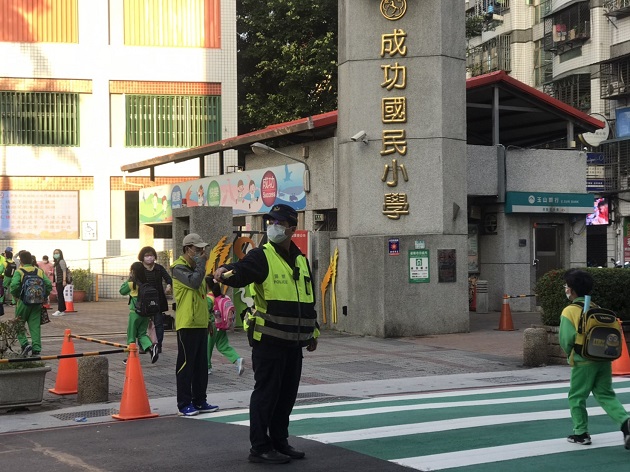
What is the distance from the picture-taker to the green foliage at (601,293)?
51.8ft

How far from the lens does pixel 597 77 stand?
164ft

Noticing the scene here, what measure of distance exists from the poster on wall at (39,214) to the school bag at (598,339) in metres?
33.2

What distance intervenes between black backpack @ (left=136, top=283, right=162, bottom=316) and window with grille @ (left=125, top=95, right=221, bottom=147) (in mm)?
25978

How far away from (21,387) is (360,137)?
36.5 ft

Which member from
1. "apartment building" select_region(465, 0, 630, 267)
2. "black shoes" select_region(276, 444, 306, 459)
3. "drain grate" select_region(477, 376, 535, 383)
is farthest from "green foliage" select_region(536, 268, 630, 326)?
"apartment building" select_region(465, 0, 630, 267)

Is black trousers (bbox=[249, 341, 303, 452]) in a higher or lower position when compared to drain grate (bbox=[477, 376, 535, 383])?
higher

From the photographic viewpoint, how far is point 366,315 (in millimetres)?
20875

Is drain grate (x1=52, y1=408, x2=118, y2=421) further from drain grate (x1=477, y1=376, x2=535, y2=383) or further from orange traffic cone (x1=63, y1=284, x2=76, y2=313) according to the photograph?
orange traffic cone (x1=63, y1=284, x2=76, y2=313)

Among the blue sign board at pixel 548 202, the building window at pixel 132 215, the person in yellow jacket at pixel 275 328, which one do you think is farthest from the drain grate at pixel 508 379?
the building window at pixel 132 215

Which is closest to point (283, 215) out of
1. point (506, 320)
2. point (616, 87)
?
point (506, 320)

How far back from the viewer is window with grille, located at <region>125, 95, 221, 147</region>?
1608 inches

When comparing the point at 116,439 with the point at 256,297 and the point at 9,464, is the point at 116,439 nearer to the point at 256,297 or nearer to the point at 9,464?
the point at 9,464

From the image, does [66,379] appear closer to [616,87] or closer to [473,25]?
[473,25]

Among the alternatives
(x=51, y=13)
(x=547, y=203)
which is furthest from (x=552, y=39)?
(x=547, y=203)
